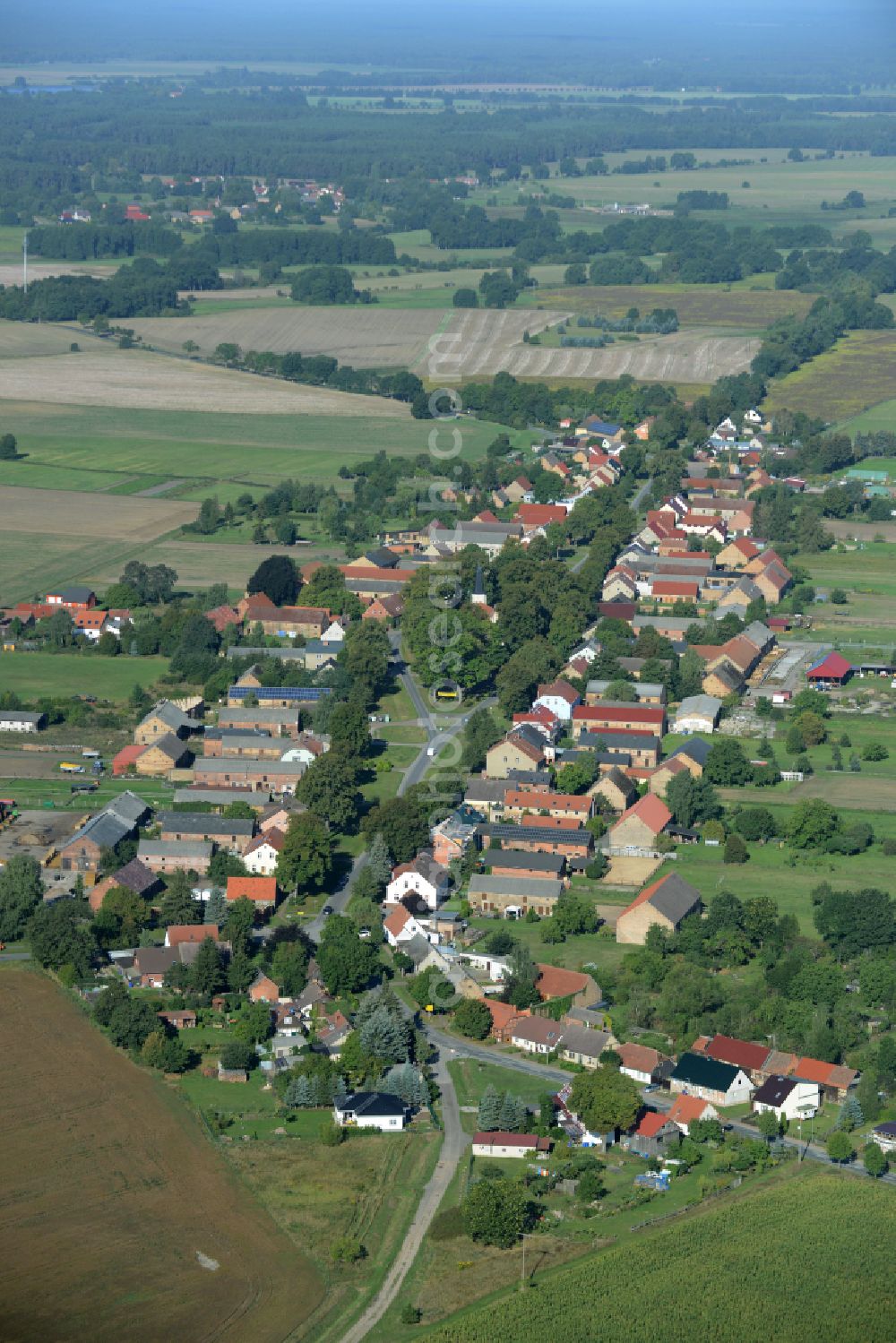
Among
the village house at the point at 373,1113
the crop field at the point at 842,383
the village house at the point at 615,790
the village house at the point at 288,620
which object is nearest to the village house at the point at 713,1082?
the village house at the point at 373,1113

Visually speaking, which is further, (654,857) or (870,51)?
(870,51)

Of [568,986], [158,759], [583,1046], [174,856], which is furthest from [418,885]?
[158,759]

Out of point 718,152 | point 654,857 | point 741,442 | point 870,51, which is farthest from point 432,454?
point 718,152

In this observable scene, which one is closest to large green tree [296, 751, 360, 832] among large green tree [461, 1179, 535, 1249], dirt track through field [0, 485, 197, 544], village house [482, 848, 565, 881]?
village house [482, 848, 565, 881]

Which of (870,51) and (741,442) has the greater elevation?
(870,51)

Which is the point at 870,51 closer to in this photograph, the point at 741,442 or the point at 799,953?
the point at 741,442

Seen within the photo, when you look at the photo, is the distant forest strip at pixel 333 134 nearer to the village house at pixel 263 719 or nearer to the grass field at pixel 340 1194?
the village house at pixel 263 719

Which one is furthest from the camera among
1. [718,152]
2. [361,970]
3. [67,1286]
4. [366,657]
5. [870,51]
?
[718,152]
